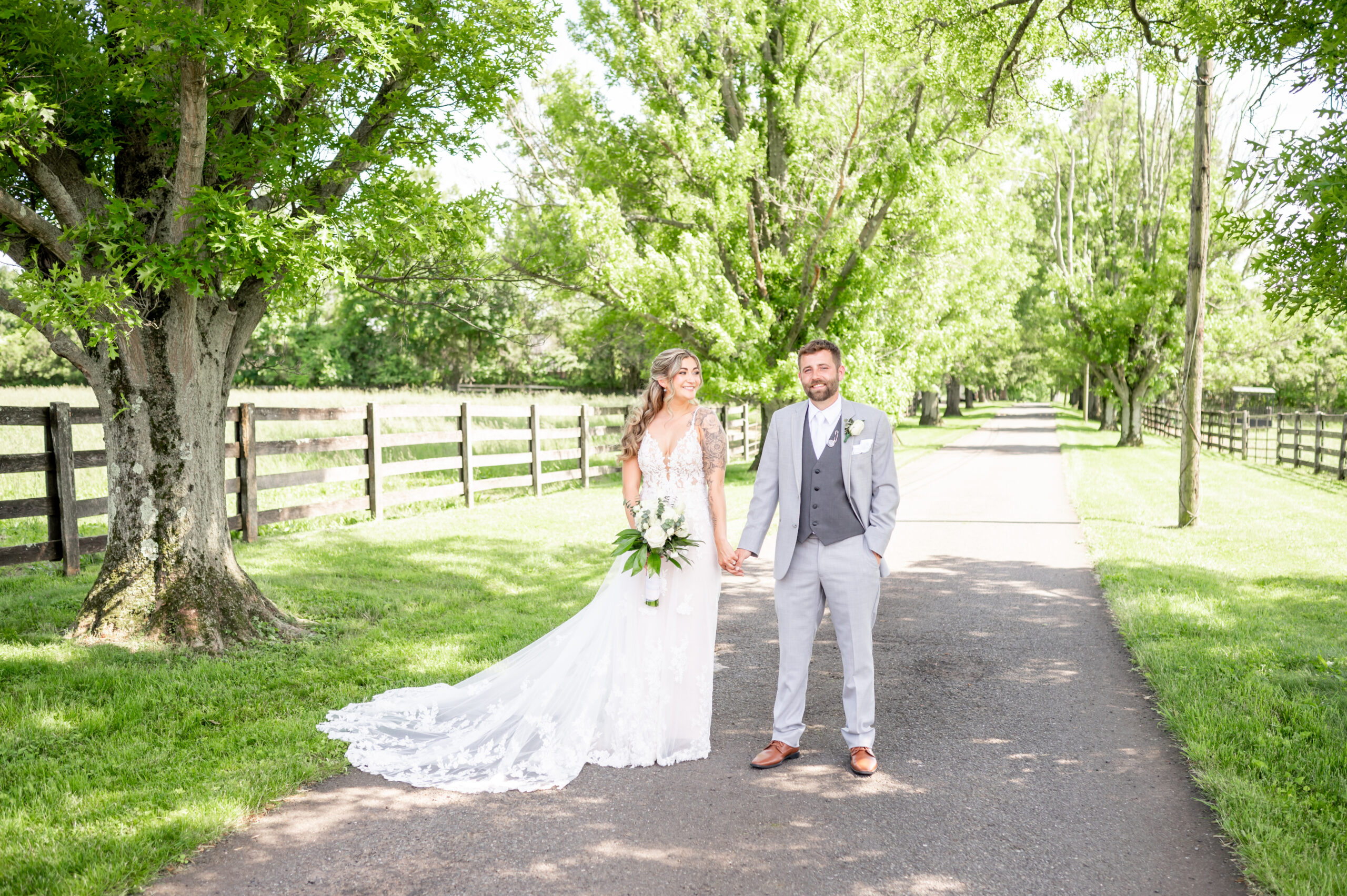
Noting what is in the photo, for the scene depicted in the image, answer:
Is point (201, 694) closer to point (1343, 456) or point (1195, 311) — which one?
point (1195, 311)

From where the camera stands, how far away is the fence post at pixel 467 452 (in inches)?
551

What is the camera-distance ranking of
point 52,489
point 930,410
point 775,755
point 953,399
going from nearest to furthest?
point 775,755
point 52,489
point 930,410
point 953,399

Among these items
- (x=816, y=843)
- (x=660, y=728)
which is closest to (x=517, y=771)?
(x=660, y=728)

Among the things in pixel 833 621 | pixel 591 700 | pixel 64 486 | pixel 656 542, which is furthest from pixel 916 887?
pixel 64 486

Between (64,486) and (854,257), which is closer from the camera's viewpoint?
(64,486)

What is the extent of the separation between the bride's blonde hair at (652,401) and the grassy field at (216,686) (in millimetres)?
2032

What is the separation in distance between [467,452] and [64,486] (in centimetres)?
643

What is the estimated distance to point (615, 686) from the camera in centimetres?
477

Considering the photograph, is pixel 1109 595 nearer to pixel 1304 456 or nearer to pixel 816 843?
pixel 816 843

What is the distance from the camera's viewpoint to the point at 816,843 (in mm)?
3557

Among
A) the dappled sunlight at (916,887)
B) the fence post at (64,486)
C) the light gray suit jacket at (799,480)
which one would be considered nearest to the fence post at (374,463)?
the fence post at (64,486)

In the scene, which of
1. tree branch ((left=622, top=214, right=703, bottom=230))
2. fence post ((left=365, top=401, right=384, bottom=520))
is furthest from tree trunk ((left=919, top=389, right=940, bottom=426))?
fence post ((left=365, top=401, right=384, bottom=520))

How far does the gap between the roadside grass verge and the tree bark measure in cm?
797

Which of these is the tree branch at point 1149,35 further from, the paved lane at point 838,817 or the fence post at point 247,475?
the fence post at point 247,475
